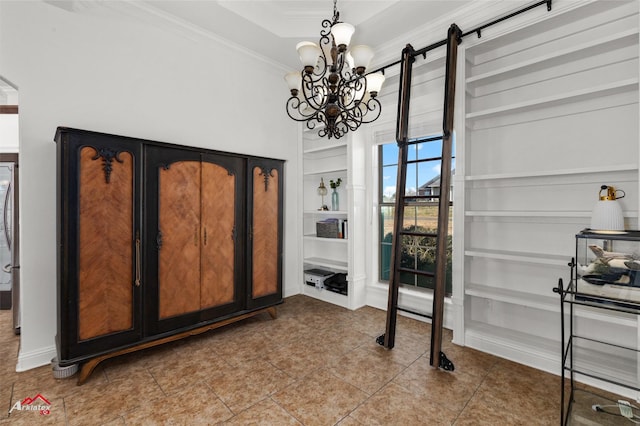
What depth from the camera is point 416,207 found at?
143 inches

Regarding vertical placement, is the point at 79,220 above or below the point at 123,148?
below

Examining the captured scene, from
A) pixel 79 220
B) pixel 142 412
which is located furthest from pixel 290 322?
pixel 79 220

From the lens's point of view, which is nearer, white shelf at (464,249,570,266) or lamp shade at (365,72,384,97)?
lamp shade at (365,72,384,97)

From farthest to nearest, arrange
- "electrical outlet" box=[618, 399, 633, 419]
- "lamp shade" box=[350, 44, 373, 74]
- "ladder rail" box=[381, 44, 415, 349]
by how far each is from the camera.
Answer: "ladder rail" box=[381, 44, 415, 349], "lamp shade" box=[350, 44, 373, 74], "electrical outlet" box=[618, 399, 633, 419]

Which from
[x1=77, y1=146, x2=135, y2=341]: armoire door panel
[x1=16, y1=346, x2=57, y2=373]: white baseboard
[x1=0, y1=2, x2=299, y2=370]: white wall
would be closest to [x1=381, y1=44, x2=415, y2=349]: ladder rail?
[x1=0, y1=2, x2=299, y2=370]: white wall

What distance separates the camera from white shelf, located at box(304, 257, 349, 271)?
13.3 feet

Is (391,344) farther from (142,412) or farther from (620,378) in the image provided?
(142,412)

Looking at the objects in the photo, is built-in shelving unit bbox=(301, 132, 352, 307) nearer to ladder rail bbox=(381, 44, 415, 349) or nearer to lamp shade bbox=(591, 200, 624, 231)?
ladder rail bbox=(381, 44, 415, 349)

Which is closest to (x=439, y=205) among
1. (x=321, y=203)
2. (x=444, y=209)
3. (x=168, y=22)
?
(x=444, y=209)

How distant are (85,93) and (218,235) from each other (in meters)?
1.71

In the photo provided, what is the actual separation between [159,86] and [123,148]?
1.09 meters

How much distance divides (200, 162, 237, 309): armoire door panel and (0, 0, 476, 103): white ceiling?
1576 millimetres

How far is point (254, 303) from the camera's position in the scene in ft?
10.6

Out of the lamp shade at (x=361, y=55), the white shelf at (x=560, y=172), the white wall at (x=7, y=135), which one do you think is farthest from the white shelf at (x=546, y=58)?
the white wall at (x=7, y=135)
